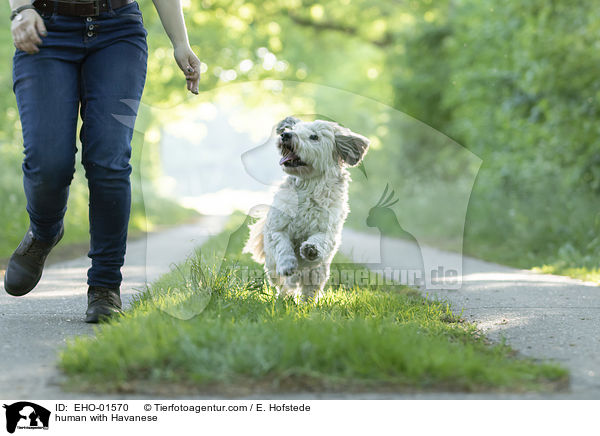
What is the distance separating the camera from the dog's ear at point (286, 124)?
451 cm

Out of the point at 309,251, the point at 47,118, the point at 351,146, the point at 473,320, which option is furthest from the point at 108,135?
the point at 473,320

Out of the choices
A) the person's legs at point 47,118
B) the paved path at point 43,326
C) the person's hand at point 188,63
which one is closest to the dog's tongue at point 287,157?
the paved path at point 43,326

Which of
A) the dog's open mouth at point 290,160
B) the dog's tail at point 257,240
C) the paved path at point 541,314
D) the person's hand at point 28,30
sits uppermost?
the person's hand at point 28,30

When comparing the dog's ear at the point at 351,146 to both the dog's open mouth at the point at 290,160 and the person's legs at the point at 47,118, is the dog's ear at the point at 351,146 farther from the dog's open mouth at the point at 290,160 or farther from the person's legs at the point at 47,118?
the person's legs at the point at 47,118

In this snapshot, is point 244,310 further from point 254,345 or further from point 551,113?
point 551,113

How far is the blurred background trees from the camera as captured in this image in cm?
852

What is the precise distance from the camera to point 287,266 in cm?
417

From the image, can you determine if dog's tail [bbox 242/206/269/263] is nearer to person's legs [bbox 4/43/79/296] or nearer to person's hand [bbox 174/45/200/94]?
person's hand [bbox 174/45/200/94]

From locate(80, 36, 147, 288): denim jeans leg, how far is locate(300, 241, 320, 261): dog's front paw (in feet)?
3.52

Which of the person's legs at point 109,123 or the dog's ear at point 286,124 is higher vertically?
the dog's ear at point 286,124

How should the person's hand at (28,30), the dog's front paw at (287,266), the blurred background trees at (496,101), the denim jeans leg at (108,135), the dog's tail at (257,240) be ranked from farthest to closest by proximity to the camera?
1. the blurred background trees at (496,101)
2. the dog's tail at (257,240)
3. the dog's front paw at (287,266)
4. the denim jeans leg at (108,135)
5. the person's hand at (28,30)

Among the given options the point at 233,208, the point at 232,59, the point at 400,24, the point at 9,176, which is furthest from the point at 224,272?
the point at 400,24

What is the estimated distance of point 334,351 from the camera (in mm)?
2797
